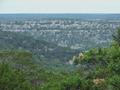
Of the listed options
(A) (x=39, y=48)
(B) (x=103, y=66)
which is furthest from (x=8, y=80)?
(A) (x=39, y=48)

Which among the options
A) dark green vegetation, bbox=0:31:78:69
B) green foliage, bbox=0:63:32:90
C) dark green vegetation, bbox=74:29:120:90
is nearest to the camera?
dark green vegetation, bbox=74:29:120:90

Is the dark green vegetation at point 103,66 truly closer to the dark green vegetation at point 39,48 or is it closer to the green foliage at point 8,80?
the green foliage at point 8,80

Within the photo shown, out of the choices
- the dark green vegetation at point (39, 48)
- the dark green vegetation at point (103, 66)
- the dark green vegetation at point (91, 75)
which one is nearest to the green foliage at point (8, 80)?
the dark green vegetation at point (91, 75)

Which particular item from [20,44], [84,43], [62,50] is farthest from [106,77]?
[84,43]

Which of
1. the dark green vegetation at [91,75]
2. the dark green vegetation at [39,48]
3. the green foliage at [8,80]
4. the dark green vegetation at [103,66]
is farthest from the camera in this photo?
the dark green vegetation at [39,48]

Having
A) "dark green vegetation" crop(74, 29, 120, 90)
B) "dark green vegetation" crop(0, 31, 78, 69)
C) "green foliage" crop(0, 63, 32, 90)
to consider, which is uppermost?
"dark green vegetation" crop(74, 29, 120, 90)

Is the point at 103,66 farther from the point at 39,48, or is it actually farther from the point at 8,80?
the point at 39,48

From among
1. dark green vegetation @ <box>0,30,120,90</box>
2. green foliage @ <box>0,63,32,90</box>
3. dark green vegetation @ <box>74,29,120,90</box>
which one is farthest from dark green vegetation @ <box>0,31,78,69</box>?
green foliage @ <box>0,63,32,90</box>

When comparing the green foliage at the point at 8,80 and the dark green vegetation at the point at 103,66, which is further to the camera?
the green foliage at the point at 8,80

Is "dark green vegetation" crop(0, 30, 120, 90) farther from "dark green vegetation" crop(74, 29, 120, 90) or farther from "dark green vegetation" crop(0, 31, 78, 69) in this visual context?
"dark green vegetation" crop(0, 31, 78, 69)

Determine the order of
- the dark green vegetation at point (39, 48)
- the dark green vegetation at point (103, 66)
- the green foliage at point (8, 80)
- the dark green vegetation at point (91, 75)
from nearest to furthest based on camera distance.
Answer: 1. the dark green vegetation at point (103, 66)
2. the dark green vegetation at point (91, 75)
3. the green foliage at point (8, 80)
4. the dark green vegetation at point (39, 48)

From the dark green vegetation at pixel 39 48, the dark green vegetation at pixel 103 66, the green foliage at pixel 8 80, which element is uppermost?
the dark green vegetation at pixel 103 66

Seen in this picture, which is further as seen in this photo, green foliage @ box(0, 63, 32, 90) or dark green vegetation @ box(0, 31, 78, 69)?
dark green vegetation @ box(0, 31, 78, 69)
